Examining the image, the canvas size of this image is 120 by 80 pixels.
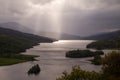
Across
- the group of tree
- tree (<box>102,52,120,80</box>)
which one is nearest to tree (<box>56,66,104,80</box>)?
the group of tree

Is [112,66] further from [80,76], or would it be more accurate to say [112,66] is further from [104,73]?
[80,76]

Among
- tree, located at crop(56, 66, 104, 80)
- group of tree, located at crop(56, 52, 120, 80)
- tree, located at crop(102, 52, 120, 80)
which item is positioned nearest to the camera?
tree, located at crop(56, 66, 104, 80)

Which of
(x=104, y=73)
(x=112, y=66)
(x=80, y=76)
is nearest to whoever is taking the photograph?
(x=80, y=76)

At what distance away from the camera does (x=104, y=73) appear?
52.4 metres

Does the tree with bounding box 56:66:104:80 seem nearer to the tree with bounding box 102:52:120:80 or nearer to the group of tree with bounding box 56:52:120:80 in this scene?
the group of tree with bounding box 56:52:120:80

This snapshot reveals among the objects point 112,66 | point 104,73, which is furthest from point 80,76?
point 112,66

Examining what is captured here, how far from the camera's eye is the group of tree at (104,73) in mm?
48862

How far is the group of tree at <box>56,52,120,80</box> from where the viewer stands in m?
48.9

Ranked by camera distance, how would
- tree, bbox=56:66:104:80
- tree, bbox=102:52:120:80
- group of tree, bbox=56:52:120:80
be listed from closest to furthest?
tree, bbox=56:66:104:80 < group of tree, bbox=56:52:120:80 < tree, bbox=102:52:120:80

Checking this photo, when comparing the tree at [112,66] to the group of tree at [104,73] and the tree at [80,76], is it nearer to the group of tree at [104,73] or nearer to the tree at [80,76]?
the group of tree at [104,73]

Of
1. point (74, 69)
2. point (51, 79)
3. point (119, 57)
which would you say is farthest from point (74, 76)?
point (51, 79)

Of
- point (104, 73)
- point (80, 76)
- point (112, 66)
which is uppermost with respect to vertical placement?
point (112, 66)

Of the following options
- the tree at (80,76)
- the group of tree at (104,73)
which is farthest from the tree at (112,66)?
the tree at (80,76)

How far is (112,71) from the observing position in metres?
53.4
